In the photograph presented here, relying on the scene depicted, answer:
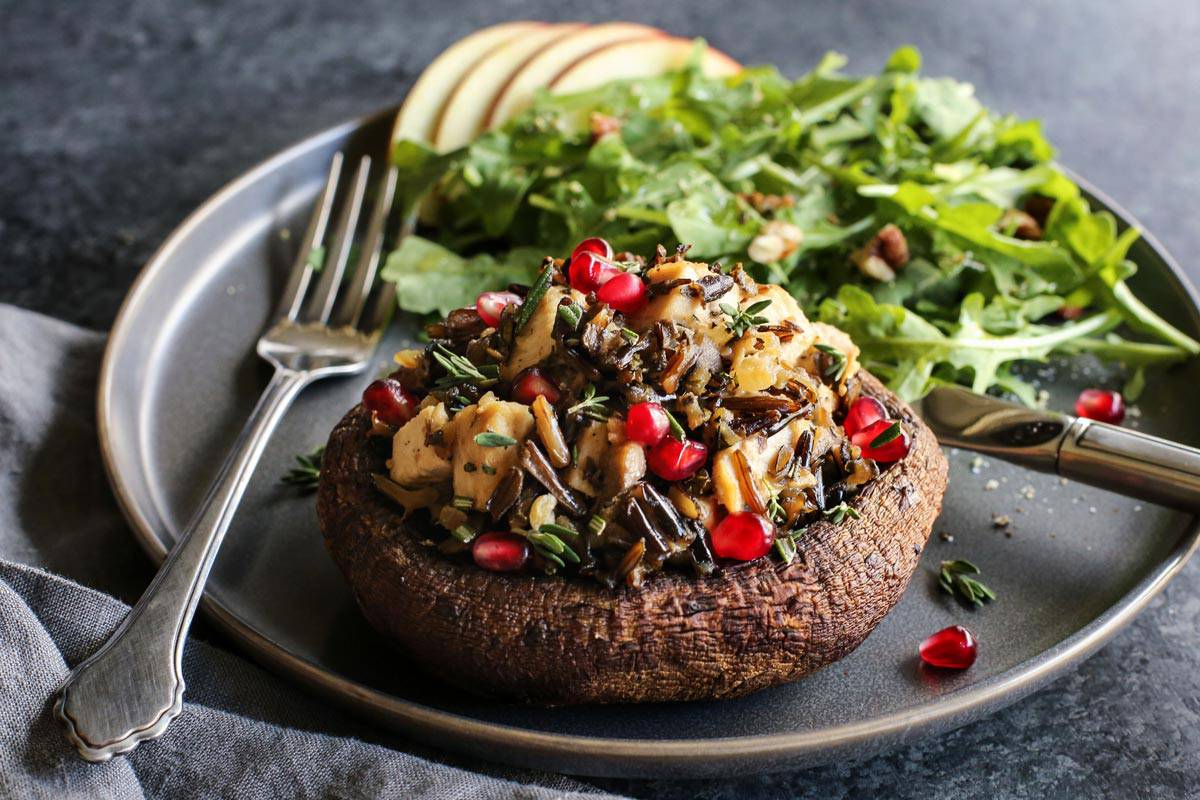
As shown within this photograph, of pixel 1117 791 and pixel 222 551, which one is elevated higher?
pixel 1117 791

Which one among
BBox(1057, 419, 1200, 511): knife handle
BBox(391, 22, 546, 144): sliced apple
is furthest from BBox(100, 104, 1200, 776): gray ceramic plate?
BBox(391, 22, 546, 144): sliced apple

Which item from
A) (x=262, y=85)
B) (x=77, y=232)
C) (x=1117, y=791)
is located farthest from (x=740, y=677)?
(x=262, y=85)

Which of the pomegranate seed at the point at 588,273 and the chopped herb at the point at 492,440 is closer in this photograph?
the chopped herb at the point at 492,440

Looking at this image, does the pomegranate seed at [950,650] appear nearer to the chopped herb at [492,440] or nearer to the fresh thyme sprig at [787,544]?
the fresh thyme sprig at [787,544]

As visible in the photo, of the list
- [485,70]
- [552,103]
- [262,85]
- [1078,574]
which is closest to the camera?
[1078,574]

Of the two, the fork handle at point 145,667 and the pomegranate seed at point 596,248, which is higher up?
the pomegranate seed at point 596,248

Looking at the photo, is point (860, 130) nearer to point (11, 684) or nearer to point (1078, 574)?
point (1078, 574)

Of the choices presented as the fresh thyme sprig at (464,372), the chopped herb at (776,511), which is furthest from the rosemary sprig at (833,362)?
the fresh thyme sprig at (464,372)
